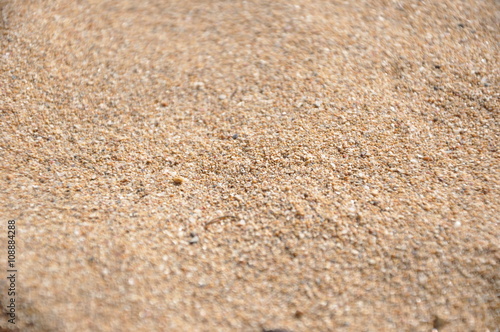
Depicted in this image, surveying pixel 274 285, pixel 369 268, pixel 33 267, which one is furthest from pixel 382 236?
pixel 33 267

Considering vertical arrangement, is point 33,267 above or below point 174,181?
below

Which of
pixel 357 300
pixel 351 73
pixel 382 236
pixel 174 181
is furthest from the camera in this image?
pixel 351 73

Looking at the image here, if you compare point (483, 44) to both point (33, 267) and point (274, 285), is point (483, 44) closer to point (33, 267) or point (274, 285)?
point (274, 285)

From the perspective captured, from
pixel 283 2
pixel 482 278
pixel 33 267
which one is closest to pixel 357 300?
pixel 482 278

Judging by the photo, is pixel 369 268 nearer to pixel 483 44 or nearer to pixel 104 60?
pixel 483 44

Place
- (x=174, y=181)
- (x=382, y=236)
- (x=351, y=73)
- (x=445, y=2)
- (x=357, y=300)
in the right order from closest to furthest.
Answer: (x=357, y=300), (x=382, y=236), (x=174, y=181), (x=351, y=73), (x=445, y=2)

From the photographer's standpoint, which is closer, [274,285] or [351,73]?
[274,285]

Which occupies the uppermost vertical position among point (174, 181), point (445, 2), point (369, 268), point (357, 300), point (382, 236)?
point (445, 2)
